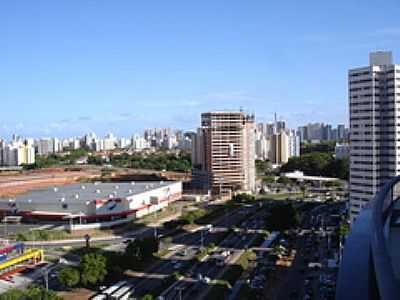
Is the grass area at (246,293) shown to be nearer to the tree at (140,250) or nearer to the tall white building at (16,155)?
the tree at (140,250)

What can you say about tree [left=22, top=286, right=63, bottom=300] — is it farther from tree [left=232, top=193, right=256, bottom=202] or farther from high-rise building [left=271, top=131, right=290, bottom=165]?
high-rise building [left=271, top=131, right=290, bottom=165]

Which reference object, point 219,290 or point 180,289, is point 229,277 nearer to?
point 219,290

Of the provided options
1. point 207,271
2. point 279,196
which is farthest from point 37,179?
point 207,271

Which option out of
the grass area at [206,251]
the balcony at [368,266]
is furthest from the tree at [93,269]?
the balcony at [368,266]

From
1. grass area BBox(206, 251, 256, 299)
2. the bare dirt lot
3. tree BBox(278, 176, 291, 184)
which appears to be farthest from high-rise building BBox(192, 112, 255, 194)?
grass area BBox(206, 251, 256, 299)

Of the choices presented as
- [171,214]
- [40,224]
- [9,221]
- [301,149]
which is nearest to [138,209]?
[171,214]
